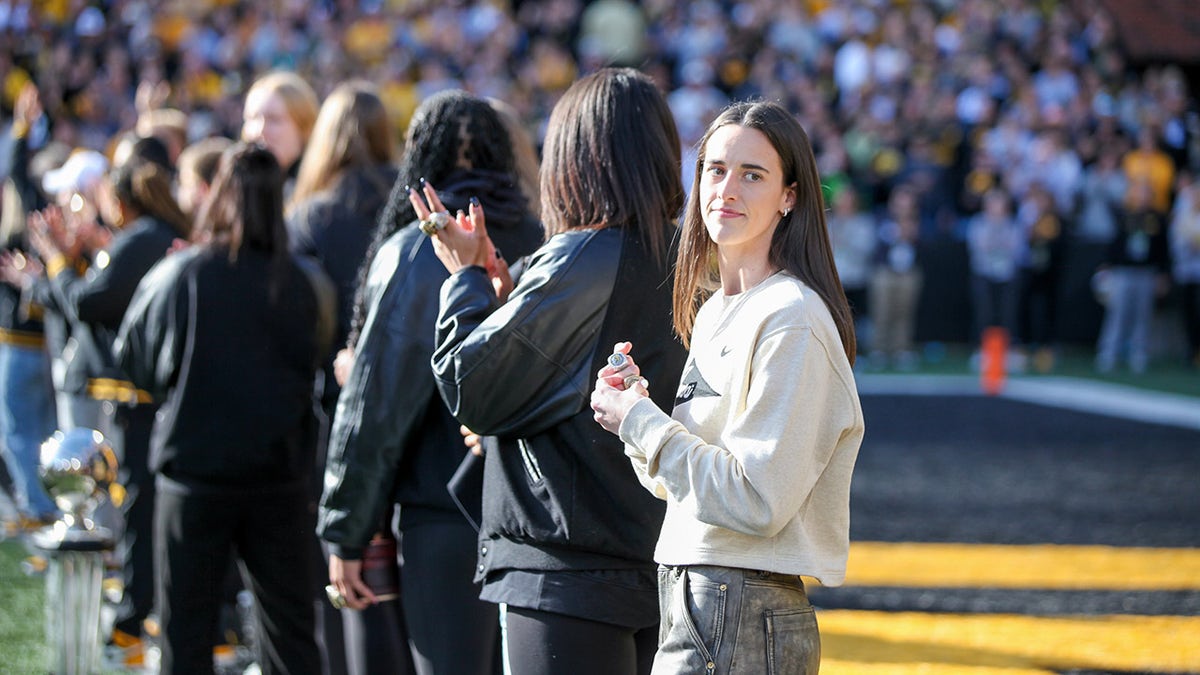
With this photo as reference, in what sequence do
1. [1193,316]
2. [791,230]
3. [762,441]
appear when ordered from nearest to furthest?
[762,441] → [791,230] → [1193,316]

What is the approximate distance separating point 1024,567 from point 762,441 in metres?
4.99

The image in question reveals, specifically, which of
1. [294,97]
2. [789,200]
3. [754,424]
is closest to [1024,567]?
[294,97]

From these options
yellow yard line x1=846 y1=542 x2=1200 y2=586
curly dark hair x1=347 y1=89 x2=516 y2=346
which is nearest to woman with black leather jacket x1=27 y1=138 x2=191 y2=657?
curly dark hair x1=347 y1=89 x2=516 y2=346

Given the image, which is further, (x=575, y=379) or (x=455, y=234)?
(x=455, y=234)

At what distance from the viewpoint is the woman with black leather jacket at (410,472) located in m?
3.53

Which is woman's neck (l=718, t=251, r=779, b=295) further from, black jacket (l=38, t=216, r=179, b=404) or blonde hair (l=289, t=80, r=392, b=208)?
black jacket (l=38, t=216, r=179, b=404)

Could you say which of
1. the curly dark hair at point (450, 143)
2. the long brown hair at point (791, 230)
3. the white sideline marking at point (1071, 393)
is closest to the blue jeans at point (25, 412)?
the curly dark hair at point (450, 143)

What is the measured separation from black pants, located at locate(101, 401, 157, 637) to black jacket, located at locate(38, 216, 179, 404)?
0.31 feet

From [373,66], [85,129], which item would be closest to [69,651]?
[85,129]

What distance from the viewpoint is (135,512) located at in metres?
6.00

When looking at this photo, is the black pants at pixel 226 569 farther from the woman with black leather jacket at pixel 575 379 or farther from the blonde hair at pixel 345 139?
the woman with black leather jacket at pixel 575 379

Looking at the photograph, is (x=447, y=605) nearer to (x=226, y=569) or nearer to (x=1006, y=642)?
(x=226, y=569)

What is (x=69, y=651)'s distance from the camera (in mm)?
4574

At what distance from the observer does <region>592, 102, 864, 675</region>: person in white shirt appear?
8.61 feet
